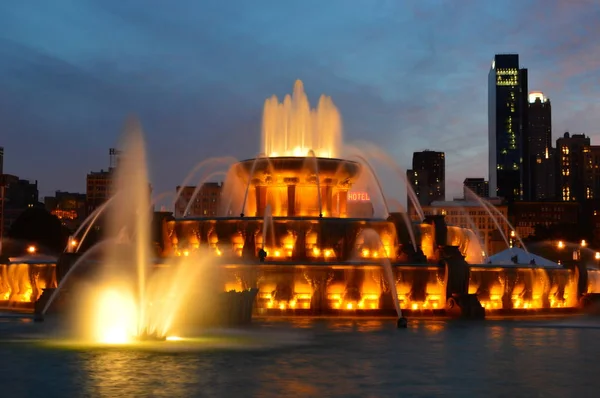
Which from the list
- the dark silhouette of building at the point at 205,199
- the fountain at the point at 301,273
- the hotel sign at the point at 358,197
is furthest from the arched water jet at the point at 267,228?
the dark silhouette of building at the point at 205,199

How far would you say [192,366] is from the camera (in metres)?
16.7

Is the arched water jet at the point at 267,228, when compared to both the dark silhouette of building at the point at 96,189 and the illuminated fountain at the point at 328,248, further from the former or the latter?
the dark silhouette of building at the point at 96,189

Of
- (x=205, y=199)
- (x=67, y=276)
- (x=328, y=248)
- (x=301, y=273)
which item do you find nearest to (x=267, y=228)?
(x=328, y=248)

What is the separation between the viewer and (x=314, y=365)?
17078 mm

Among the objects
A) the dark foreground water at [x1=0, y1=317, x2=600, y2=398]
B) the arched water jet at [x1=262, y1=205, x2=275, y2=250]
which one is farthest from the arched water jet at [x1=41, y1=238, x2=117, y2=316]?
the dark foreground water at [x1=0, y1=317, x2=600, y2=398]

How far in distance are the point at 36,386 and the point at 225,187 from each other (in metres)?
34.4

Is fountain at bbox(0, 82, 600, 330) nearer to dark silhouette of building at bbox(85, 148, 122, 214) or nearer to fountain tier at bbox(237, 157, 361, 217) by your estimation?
fountain tier at bbox(237, 157, 361, 217)

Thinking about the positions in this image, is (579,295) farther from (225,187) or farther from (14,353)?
(14,353)

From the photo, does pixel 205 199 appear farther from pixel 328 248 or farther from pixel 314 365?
pixel 314 365

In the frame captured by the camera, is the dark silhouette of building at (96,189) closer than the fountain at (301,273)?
No

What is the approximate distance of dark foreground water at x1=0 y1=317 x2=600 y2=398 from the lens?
1414 cm

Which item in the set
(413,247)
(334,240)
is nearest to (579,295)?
(413,247)

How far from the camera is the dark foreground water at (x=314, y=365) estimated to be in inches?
557

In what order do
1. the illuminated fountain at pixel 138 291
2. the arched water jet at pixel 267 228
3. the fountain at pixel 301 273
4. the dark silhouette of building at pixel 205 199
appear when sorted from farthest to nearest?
the dark silhouette of building at pixel 205 199 → the arched water jet at pixel 267 228 → the fountain at pixel 301 273 → the illuminated fountain at pixel 138 291
